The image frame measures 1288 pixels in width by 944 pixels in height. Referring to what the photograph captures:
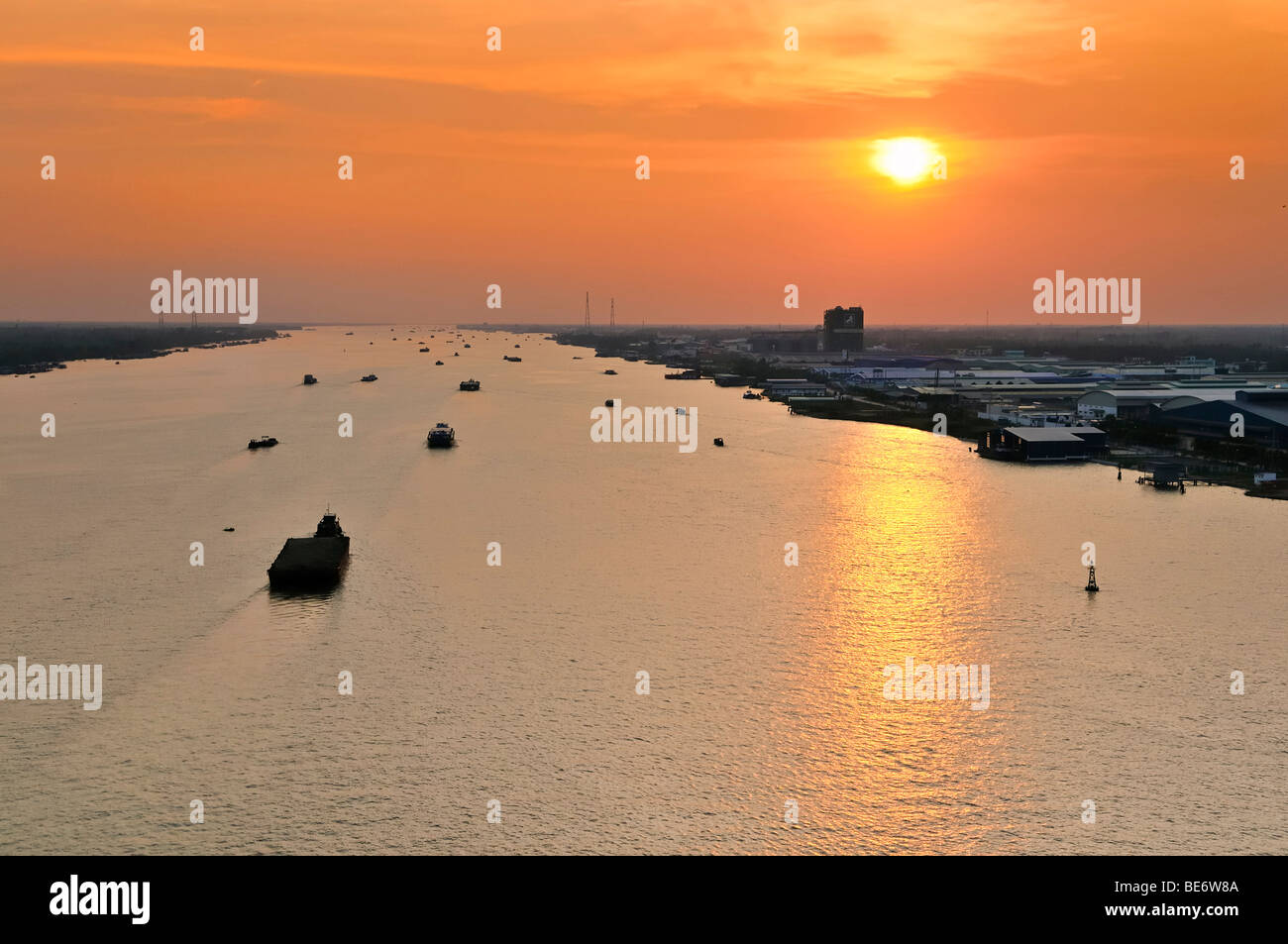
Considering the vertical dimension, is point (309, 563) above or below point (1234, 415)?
below

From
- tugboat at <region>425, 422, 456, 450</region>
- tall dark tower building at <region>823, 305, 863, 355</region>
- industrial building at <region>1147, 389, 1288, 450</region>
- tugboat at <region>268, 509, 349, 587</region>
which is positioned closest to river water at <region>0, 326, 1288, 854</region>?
tugboat at <region>268, 509, 349, 587</region>

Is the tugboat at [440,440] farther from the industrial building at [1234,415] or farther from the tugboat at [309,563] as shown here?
the industrial building at [1234,415]

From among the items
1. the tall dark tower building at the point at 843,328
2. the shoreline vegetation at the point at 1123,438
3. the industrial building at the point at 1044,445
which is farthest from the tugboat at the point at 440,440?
the tall dark tower building at the point at 843,328

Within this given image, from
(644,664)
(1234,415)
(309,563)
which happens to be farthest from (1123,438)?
(309,563)

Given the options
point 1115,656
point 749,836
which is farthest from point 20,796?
point 1115,656

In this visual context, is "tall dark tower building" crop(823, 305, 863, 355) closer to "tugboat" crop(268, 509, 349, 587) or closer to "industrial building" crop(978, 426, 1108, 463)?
"industrial building" crop(978, 426, 1108, 463)

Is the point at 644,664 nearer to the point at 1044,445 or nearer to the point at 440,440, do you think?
the point at 1044,445

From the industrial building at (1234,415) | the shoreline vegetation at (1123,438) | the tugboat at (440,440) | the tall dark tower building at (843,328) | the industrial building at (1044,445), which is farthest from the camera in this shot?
the tall dark tower building at (843,328)
